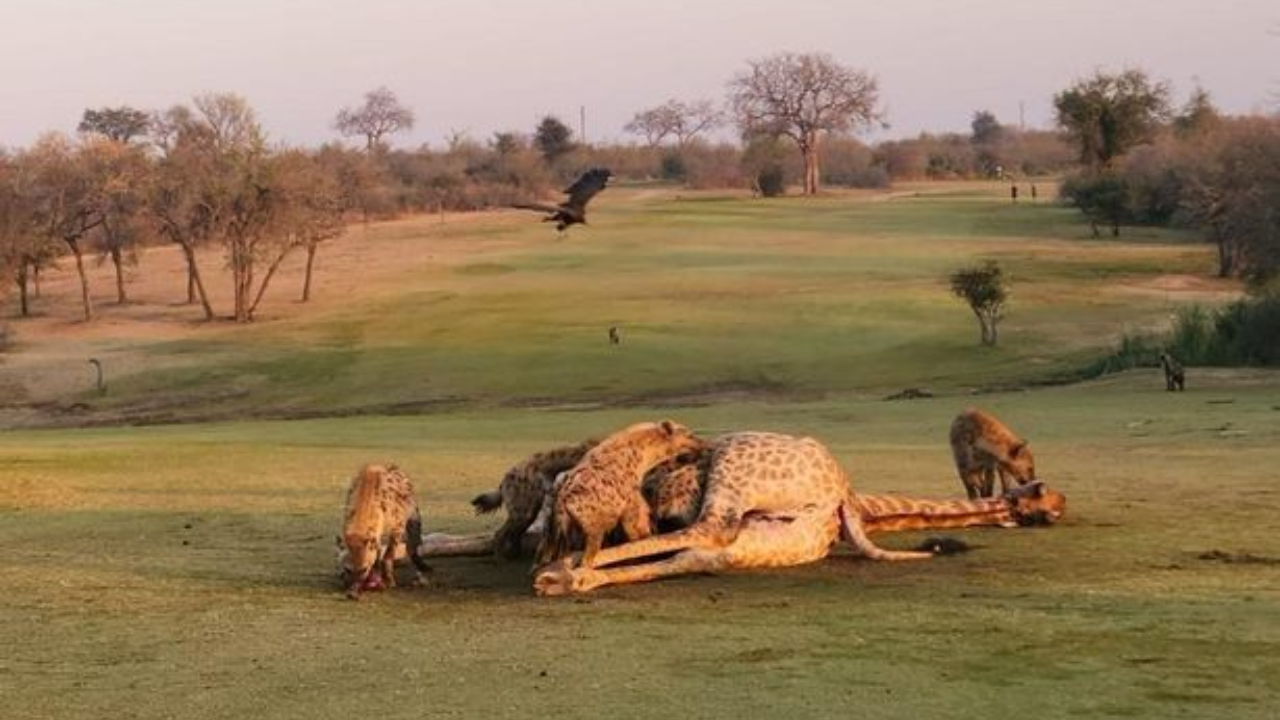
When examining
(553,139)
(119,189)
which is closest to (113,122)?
(553,139)

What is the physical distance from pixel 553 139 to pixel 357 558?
127 meters

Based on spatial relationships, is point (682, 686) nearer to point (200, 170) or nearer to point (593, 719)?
point (593, 719)

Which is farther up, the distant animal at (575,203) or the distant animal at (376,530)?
the distant animal at (575,203)

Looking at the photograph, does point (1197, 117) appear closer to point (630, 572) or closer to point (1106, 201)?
point (1106, 201)

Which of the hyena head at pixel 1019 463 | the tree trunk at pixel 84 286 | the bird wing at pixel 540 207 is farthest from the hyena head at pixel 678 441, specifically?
the tree trunk at pixel 84 286

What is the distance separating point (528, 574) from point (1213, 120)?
107m

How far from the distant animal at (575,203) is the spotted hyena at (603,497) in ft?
5.43

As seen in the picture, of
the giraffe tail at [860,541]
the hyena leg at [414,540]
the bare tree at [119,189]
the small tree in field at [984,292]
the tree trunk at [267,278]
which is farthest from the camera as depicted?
the bare tree at [119,189]

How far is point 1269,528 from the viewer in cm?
1333

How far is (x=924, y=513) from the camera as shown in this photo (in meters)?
13.2

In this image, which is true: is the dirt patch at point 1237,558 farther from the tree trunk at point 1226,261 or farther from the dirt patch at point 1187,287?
the tree trunk at point 1226,261

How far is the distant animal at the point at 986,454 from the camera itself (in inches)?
611

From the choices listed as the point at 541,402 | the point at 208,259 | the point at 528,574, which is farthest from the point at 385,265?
the point at 528,574

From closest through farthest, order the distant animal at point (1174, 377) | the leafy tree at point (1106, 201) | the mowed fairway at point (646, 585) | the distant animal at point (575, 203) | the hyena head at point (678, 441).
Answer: the mowed fairway at point (646, 585)
the distant animal at point (575, 203)
the hyena head at point (678, 441)
the distant animal at point (1174, 377)
the leafy tree at point (1106, 201)
